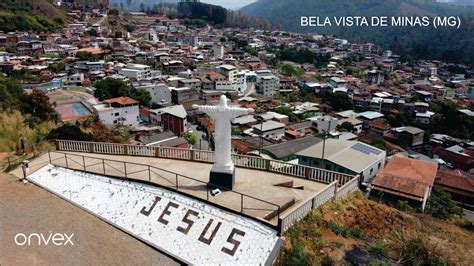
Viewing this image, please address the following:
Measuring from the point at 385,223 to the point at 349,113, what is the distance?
44179 mm

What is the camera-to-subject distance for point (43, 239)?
856cm

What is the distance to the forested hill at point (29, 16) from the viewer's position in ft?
242

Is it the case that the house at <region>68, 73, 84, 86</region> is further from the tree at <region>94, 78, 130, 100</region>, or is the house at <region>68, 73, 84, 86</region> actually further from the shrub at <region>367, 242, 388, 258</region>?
the shrub at <region>367, 242, 388, 258</region>

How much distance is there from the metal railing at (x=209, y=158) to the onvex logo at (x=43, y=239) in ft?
15.2

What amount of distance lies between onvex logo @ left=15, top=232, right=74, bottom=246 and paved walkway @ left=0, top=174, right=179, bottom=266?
0.11 metres

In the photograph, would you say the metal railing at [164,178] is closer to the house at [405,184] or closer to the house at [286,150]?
the house at [405,184]

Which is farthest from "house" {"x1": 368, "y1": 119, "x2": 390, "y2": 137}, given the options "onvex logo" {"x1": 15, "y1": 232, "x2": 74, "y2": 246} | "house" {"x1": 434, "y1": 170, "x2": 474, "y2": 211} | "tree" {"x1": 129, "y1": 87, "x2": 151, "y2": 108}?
"onvex logo" {"x1": 15, "y1": 232, "x2": 74, "y2": 246}

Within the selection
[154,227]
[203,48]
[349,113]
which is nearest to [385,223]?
[154,227]

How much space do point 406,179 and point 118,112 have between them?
26.6 metres

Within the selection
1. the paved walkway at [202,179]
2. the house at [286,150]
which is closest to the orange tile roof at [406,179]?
the house at [286,150]

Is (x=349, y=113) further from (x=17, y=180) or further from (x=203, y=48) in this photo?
(x=203, y=48)

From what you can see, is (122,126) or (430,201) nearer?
(430,201)

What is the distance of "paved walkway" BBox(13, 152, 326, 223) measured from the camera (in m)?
9.02

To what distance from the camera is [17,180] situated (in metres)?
11.7
